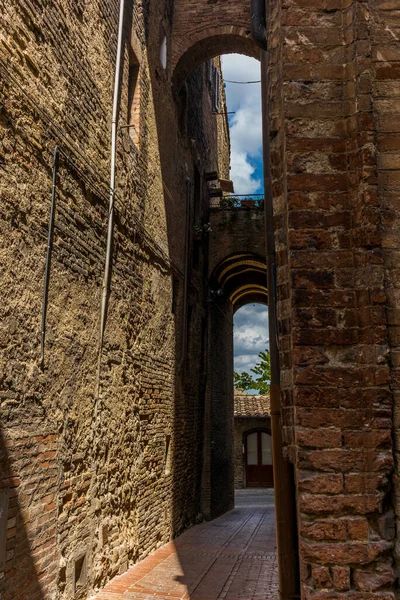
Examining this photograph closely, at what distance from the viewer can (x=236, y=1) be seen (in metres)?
12.0

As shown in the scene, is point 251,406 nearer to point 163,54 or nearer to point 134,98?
point 163,54

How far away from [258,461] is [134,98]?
2102cm

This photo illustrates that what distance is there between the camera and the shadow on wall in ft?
14.7

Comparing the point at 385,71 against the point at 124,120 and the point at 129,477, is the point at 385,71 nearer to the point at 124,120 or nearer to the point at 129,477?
the point at 124,120

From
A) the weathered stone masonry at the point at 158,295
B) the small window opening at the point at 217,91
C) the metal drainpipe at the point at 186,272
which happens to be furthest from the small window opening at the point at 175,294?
the small window opening at the point at 217,91

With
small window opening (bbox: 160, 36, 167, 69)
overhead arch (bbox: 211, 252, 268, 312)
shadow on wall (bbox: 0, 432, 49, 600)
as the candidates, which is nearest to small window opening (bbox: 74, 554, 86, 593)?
shadow on wall (bbox: 0, 432, 49, 600)

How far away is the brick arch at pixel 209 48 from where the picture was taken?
11.7 m

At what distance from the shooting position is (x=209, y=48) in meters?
12.1

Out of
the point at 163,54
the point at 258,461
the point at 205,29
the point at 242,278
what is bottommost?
the point at 258,461

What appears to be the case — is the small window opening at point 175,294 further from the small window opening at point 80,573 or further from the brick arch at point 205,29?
the small window opening at point 80,573

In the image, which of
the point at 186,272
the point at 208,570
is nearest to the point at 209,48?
the point at 186,272

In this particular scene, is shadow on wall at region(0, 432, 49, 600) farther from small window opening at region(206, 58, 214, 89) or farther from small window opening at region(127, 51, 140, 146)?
small window opening at region(206, 58, 214, 89)

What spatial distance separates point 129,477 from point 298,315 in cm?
563

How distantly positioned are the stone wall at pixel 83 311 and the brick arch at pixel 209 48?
3.09 feet
